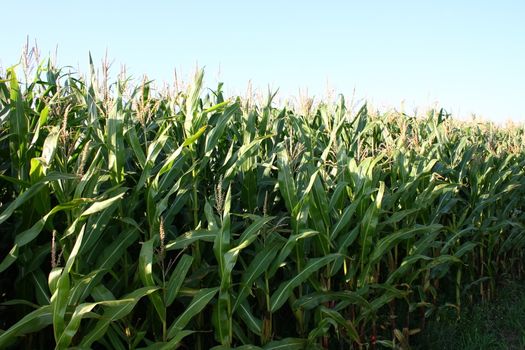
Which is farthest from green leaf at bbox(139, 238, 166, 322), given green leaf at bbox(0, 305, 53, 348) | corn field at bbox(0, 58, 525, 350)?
green leaf at bbox(0, 305, 53, 348)

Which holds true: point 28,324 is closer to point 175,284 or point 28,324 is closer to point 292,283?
point 175,284

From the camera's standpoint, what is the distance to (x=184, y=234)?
7.67 ft

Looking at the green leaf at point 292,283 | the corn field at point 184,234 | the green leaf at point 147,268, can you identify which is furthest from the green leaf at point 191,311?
the green leaf at point 292,283

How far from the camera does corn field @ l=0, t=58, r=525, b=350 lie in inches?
84.0

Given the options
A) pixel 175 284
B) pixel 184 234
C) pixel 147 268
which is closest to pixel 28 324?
pixel 147 268

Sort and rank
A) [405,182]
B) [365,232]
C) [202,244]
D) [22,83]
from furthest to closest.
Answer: [405,182], [22,83], [365,232], [202,244]

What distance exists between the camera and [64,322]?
76.1 inches

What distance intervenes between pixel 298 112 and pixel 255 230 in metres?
3.42

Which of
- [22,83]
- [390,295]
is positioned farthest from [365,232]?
[22,83]

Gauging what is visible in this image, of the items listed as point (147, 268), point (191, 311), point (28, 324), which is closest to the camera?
point (28, 324)

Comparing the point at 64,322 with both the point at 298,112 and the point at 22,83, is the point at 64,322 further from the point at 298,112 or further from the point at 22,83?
the point at 298,112

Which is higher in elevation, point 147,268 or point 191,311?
point 147,268

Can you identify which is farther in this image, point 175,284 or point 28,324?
point 175,284

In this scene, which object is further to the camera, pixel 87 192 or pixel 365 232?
pixel 365 232
